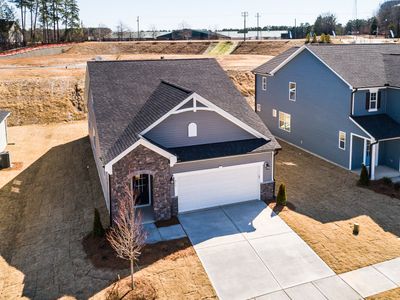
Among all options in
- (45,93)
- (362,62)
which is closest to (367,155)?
(362,62)

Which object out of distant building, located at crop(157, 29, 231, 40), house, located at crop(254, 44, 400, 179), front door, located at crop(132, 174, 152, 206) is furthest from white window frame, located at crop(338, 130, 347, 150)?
distant building, located at crop(157, 29, 231, 40)

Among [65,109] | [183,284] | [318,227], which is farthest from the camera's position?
[65,109]

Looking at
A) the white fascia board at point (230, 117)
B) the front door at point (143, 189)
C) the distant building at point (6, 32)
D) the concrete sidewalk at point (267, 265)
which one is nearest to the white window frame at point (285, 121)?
the white fascia board at point (230, 117)

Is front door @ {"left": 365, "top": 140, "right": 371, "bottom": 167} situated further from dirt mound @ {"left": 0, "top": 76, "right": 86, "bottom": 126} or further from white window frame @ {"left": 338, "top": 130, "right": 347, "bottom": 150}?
dirt mound @ {"left": 0, "top": 76, "right": 86, "bottom": 126}

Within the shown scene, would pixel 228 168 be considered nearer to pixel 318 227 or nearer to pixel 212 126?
pixel 212 126

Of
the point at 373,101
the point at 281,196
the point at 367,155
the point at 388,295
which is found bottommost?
the point at 388,295

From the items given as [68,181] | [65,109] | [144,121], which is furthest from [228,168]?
[65,109]

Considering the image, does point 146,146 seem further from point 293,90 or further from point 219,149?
point 293,90
